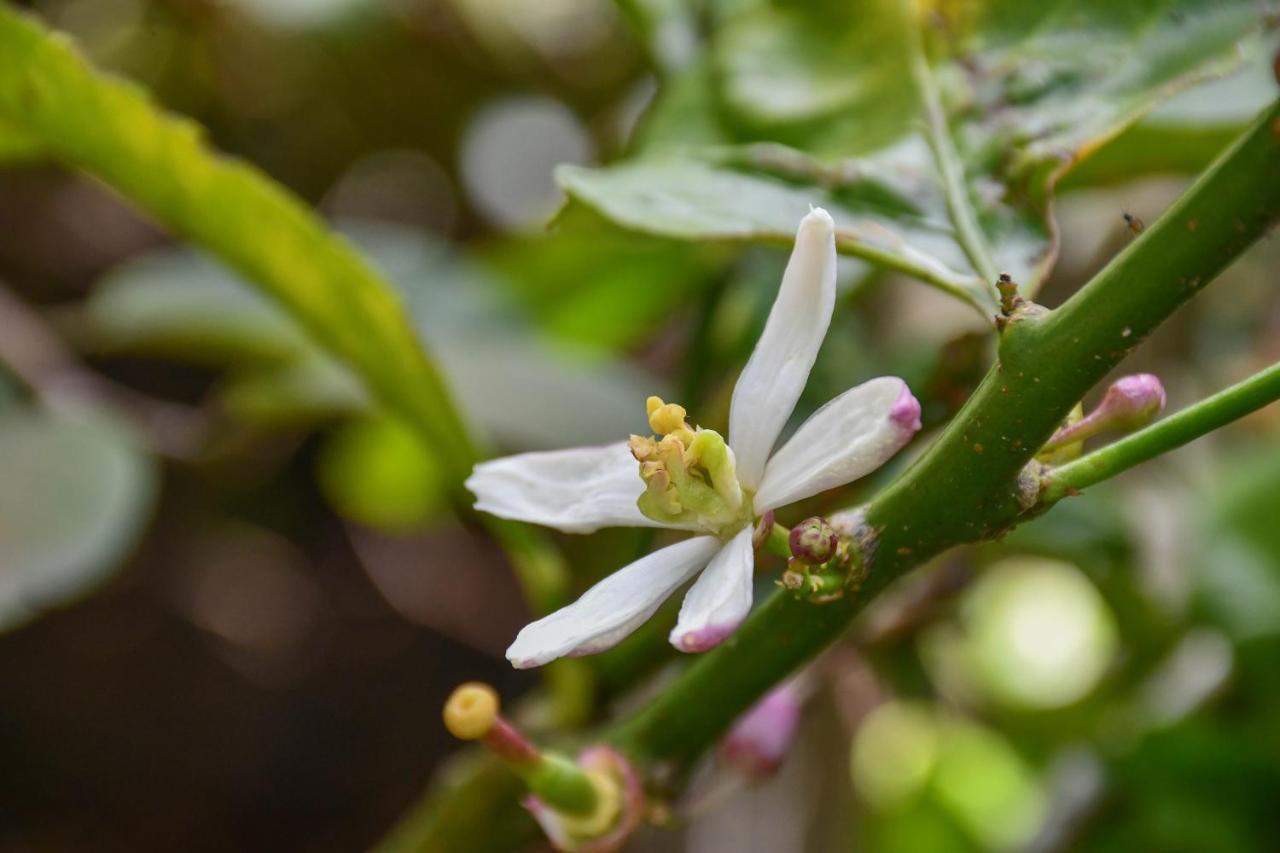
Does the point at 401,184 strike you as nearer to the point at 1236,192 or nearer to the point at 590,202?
the point at 590,202

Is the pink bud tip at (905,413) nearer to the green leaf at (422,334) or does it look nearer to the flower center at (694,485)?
the flower center at (694,485)

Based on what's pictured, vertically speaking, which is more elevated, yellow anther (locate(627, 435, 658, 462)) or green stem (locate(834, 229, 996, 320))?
green stem (locate(834, 229, 996, 320))

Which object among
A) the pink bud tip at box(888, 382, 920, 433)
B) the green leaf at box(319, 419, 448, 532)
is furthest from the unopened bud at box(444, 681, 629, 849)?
the green leaf at box(319, 419, 448, 532)

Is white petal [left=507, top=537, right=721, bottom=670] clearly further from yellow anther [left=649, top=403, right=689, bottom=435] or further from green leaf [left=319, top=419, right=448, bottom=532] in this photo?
green leaf [left=319, top=419, right=448, bottom=532]

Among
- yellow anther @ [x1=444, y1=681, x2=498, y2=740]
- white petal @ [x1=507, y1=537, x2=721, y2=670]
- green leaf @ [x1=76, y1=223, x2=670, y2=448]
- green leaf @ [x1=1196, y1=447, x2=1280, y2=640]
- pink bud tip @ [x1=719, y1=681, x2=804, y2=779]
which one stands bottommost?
green leaf @ [x1=76, y1=223, x2=670, y2=448]

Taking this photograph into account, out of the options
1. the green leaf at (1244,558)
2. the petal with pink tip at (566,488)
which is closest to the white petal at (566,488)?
the petal with pink tip at (566,488)

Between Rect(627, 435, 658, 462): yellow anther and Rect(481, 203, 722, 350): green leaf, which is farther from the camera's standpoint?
Rect(481, 203, 722, 350): green leaf
